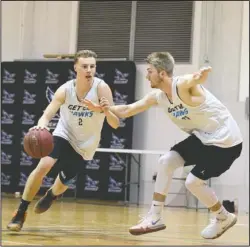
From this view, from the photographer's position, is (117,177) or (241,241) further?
(117,177)

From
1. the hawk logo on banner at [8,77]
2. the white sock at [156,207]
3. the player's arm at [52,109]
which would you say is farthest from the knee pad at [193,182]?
the hawk logo on banner at [8,77]

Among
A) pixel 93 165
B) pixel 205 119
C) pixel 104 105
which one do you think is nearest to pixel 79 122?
pixel 104 105

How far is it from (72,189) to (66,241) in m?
7.49

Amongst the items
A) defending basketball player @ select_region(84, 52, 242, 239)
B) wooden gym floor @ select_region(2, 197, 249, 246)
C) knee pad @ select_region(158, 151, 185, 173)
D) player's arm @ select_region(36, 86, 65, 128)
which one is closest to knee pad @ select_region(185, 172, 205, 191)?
defending basketball player @ select_region(84, 52, 242, 239)

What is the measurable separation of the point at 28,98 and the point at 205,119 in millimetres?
8346

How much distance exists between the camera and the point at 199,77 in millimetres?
4293

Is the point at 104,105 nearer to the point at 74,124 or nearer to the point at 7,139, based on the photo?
the point at 74,124

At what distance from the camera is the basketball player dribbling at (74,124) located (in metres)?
5.11

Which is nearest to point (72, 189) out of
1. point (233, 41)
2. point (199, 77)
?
point (233, 41)

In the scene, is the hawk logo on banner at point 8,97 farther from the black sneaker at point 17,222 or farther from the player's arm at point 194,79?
the player's arm at point 194,79

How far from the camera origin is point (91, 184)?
1169 centimetres

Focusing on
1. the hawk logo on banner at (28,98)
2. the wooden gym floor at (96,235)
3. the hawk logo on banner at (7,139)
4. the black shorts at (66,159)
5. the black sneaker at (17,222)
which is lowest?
the wooden gym floor at (96,235)

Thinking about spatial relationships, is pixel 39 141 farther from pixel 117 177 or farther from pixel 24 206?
pixel 117 177

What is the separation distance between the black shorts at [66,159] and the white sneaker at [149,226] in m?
1.26
